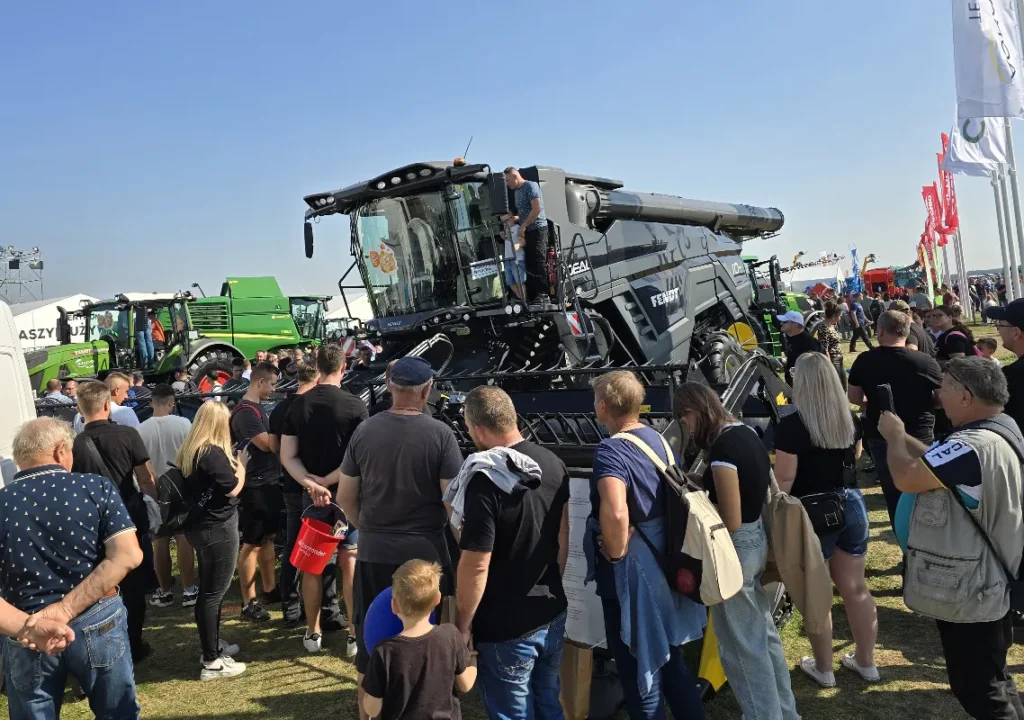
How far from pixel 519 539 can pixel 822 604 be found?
1678 mm

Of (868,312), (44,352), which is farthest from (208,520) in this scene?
(868,312)

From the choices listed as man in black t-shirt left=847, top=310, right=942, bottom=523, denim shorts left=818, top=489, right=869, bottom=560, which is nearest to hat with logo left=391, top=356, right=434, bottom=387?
denim shorts left=818, top=489, right=869, bottom=560

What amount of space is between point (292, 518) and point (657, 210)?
6.79 m

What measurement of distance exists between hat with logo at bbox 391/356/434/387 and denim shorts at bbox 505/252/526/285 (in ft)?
14.0

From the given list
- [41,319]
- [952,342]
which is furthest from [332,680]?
[41,319]

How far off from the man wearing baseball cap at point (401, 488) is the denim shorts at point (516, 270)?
14.2 ft

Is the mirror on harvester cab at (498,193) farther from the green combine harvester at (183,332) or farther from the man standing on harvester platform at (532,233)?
the green combine harvester at (183,332)

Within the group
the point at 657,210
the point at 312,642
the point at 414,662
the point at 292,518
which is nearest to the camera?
the point at 414,662

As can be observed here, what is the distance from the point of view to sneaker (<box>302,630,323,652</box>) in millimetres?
4953

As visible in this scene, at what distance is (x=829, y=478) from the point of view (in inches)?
151

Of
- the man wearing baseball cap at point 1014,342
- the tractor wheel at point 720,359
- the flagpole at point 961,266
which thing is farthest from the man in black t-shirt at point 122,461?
the flagpole at point 961,266

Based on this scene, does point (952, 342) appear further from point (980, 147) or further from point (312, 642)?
point (980, 147)

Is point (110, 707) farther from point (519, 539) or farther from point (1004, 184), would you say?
point (1004, 184)

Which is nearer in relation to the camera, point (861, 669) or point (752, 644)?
point (752, 644)
